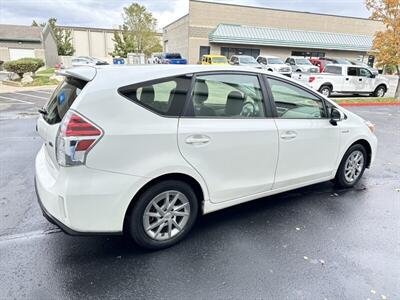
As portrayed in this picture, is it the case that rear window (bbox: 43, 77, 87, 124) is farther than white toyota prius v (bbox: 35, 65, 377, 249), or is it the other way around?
rear window (bbox: 43, 77, 87, 124)

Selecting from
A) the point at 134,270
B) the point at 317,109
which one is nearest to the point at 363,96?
the point at 317,109

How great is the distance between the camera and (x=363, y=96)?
16766 millimetres


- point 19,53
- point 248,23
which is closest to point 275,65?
point 248,23

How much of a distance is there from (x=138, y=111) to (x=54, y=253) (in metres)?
1.57

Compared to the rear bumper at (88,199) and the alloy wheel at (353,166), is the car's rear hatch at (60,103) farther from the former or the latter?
the alloy wheel at (353,166)

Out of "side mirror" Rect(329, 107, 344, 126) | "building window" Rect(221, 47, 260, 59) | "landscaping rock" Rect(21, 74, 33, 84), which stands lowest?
"landscaping rock" Rect(21, 74, 33, 84)

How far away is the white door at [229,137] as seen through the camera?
110 inches

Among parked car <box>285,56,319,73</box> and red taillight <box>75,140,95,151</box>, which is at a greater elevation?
parked car <box>285,56,319,73</box>

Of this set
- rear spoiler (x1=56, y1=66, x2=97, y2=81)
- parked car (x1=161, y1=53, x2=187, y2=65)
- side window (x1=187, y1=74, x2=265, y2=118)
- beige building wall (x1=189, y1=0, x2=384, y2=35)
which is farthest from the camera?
Answer: beige building wall (x1=189, y1=0, x2=384, y2=35)

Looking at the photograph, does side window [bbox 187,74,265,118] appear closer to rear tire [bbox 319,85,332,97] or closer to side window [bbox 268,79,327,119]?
side window [bbox 268,79,327,119]

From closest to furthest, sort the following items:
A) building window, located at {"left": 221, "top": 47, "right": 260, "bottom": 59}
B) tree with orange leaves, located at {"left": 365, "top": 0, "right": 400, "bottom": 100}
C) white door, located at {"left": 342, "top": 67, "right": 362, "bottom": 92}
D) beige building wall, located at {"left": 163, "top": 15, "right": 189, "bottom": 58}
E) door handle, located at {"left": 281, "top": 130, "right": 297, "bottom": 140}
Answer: door handle, located at {"left": 281, "top": 130, "right": 297, "bottom": 140} → tree with orange leaves, located at {"left": 365, "top": 0, "right": 400, "bottom": 100} → white door, located at {"left": 342, "top": 67, "right": 362, "bottom": 92} → building window, located at {"left": 221, "top": 47, "right": 260, "bottom": 59} → beige building wall, located at {"left": 163, "top": 15, "right": 189, "bottom": 58}

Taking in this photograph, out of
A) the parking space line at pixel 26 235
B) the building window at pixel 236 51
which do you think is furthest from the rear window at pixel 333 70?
the building window at pixel 236 51

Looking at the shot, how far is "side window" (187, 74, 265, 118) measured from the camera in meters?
2.89

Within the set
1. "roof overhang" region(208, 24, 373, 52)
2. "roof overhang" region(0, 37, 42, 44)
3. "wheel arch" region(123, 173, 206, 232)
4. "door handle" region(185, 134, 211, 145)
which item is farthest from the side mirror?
"roof overhang" region(0, 37, 42, 44)
